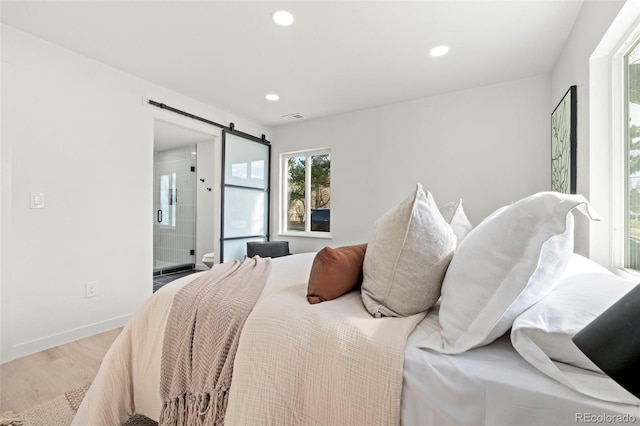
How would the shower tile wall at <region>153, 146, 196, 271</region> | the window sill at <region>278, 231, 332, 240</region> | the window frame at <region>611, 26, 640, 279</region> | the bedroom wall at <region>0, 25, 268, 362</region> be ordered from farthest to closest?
1. the shower tile wall at <region>153, 146, 196, 271</region>
2. the window sill at <region>278, 231, 332, 240</region>
3. the bedroom wall at <region>0, 25, 268, 362</region>
4. the window frame at <region>611, 26, 640, 279</region>

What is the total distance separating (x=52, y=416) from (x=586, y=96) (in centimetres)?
366

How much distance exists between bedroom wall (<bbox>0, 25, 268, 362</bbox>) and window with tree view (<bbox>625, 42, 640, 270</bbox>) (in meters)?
3.80

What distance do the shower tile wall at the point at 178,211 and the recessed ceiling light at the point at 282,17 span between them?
3781 mm

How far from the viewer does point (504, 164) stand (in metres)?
3.01

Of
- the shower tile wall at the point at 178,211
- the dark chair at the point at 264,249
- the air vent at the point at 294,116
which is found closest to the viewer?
the dark chair at the point at 264,249

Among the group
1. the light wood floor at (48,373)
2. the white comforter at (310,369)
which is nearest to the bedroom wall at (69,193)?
→ the light wood floor at (48,373)

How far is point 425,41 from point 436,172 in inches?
58.9

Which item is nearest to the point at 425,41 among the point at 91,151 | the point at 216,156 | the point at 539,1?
the point at 539,1

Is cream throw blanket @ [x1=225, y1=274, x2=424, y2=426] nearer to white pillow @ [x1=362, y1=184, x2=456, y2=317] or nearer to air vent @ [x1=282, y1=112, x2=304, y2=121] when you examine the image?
white pillow @ [x1=362, y1=184, x2=456, y2=317]

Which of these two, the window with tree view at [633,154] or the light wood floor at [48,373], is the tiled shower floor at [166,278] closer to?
the light wood floor at [48,373]

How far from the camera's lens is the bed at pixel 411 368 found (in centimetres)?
68

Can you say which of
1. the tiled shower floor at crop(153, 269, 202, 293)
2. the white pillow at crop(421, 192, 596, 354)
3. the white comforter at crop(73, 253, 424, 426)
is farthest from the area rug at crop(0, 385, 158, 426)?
the tiled shower floor at crop(153, 269, 202, 293)

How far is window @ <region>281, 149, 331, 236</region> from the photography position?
4312mm

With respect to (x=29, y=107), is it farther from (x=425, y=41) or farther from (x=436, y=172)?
(x=436, y=172)
